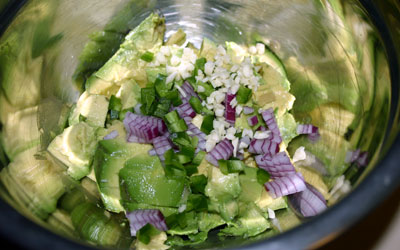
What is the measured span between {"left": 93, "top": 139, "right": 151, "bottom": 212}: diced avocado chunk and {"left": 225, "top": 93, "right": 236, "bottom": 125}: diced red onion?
31 centimetres

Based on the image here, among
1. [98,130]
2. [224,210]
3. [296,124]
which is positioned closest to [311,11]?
[296,124]

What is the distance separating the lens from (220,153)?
1.42m

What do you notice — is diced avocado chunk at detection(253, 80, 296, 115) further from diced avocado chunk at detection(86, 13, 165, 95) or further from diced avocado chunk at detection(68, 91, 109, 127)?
diced avocado chunk at detection(68, 91, 109, 127)

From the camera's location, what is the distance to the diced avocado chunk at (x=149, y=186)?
1.34 metres

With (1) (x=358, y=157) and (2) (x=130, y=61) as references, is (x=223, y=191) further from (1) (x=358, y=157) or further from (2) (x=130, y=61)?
→ (2) (x=130, y=61)

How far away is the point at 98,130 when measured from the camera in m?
1.50

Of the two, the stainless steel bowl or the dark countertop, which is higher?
the stainless steel bowl

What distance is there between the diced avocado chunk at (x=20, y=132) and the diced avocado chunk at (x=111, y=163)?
0.69ft

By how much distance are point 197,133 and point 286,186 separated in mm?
361

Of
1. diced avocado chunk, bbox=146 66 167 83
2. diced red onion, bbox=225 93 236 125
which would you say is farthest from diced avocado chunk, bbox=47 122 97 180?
diced red onion, bbox=225 93 236 125

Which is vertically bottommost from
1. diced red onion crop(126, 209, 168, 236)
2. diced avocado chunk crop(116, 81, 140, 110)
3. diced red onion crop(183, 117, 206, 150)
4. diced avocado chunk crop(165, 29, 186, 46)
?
diced red onion crop(126, 209, 168, 236)

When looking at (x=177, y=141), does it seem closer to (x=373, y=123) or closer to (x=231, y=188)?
(x=231, y=188)

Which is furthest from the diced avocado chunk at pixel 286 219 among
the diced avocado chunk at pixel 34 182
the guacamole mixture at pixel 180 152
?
the diced avocado chunk at pixel 34 182

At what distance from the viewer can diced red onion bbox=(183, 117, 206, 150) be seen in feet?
4.79
